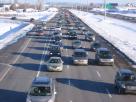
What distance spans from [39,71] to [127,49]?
72.3 feet

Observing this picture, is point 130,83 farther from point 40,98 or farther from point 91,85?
point 40,98

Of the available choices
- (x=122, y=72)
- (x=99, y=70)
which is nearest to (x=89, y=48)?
A: (x=99, y=70)

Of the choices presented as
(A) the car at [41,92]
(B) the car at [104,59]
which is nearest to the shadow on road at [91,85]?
(A) the car at [41,92]

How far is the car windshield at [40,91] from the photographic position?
22016mm

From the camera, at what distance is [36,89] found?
73.3 ft

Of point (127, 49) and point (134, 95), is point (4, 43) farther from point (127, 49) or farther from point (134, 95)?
point (134, 95)

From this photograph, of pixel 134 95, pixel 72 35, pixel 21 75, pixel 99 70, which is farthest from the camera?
pixel 72 35

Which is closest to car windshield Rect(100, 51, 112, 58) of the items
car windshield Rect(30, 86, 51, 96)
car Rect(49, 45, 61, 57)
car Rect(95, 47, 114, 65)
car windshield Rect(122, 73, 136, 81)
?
car Rect(95, 47, 114, 65)

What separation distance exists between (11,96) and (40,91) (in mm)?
3855

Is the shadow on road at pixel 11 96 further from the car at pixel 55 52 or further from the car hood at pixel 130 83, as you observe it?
the car at pixel 55 52

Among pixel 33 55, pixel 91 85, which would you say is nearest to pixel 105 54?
pixel 33 55

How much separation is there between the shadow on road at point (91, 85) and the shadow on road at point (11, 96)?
4529mm

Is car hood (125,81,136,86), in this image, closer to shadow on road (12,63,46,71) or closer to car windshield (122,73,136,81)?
car windshield (122,73,136,81)

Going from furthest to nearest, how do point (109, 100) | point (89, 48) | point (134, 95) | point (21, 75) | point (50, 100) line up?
1. point (89, 48)
2. point (21, 75)
3. point (134, 95)
4. point (109, 100)
5. point (50, 100)
